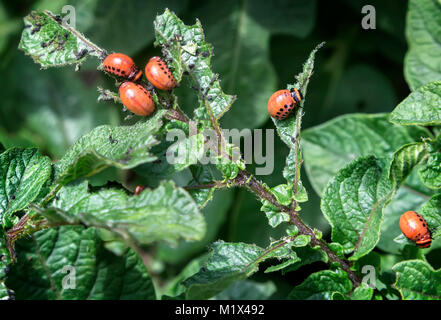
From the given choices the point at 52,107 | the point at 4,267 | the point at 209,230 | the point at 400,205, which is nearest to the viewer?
the point at 4,267

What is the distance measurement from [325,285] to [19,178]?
0.99 meters

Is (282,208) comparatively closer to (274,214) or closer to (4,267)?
(274,214)

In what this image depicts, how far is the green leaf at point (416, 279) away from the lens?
1428mm

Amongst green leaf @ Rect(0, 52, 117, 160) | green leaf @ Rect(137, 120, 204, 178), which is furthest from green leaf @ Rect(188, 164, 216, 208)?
green leaf @ Rect(0, 52, 117, 160)

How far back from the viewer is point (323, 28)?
292cm

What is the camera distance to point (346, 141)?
202 cm

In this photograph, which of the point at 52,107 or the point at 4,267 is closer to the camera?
the point at 4,267

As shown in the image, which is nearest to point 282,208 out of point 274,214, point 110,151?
point 274,214

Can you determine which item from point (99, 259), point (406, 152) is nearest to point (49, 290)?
point (99, 259)

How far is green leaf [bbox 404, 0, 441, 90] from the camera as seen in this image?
192cm

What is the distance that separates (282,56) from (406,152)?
1.54 m

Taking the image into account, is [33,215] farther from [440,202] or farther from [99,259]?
[440,202]

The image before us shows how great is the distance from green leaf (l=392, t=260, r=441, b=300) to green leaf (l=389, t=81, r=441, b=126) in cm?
42

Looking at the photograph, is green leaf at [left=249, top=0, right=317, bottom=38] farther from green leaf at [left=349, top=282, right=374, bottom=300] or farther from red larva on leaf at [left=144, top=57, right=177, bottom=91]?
green leaf at [left=349, top=282, right=374, bottom=300]
